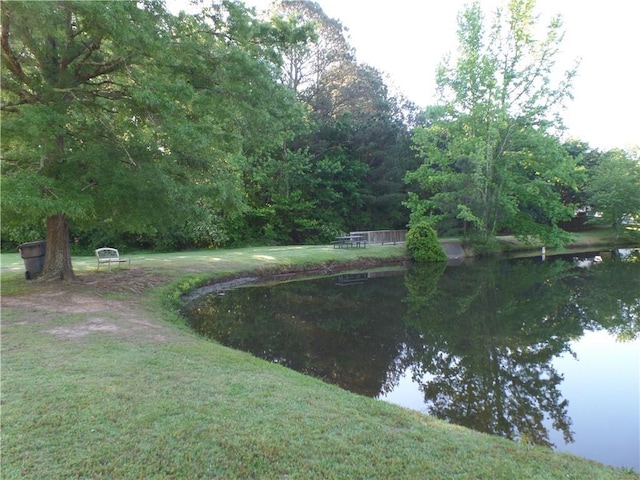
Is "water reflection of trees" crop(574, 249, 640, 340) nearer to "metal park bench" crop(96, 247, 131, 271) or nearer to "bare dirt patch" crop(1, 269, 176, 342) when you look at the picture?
"bare dirt patch" crop(1, 269, 176, 342)

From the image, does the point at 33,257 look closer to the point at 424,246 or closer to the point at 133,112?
the point at 133,112

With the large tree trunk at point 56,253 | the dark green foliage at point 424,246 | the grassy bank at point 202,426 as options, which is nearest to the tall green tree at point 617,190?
the dark green foliage at point 424,246

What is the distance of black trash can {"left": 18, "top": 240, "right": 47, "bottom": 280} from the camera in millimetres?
10820

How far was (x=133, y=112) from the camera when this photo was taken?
381 inches

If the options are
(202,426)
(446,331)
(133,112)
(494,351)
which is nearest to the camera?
(202,426)

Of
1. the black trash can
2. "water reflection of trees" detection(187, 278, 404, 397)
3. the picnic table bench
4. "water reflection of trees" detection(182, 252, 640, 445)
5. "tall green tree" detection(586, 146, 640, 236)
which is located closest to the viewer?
"water reflection of trees" detection(182, 252, 640, 445)

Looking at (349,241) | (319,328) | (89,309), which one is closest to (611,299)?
(319,328)

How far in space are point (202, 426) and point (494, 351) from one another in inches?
228

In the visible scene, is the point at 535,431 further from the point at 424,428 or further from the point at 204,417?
the point at 204,417

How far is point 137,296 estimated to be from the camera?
392 inches

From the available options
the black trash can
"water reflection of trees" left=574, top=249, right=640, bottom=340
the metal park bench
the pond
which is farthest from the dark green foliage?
the black trash can

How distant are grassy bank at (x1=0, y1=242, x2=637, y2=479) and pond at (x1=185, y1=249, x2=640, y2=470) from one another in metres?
1.32

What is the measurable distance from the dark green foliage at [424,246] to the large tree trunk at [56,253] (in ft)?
53.0

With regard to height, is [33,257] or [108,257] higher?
[33,257]
